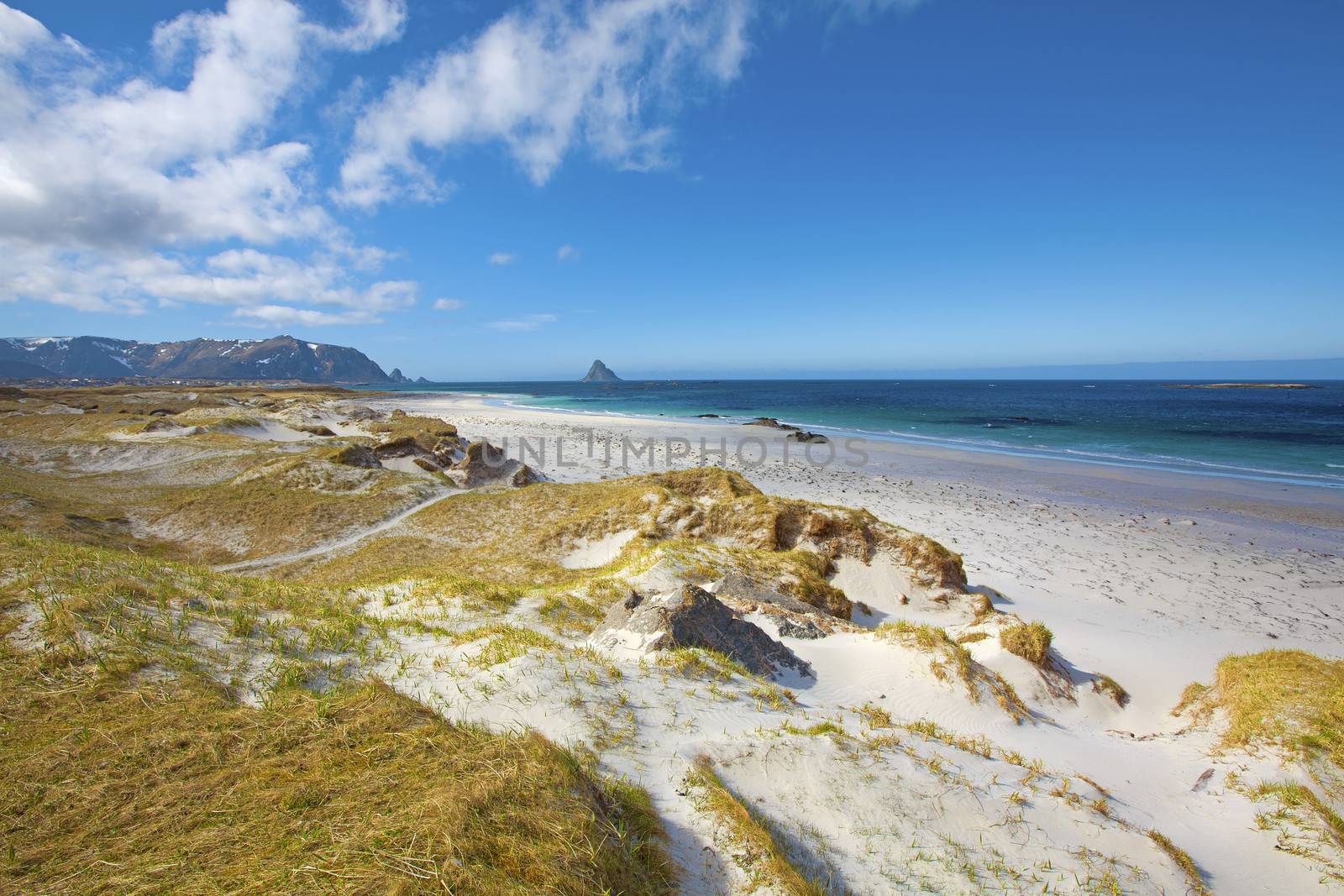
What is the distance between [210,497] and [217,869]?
23842mm

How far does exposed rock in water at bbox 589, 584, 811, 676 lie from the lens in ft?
25.9

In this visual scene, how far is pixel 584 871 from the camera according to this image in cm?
304

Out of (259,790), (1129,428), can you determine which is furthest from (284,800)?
(1129,428)

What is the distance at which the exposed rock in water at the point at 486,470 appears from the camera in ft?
87.1

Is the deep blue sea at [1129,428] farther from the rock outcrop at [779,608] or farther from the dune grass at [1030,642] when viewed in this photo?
the rock outcrop at [779,608]

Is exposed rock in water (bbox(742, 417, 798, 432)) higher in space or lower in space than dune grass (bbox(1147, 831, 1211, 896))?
higher

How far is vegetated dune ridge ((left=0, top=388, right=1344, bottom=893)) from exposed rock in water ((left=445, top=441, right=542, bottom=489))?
15.5 metres

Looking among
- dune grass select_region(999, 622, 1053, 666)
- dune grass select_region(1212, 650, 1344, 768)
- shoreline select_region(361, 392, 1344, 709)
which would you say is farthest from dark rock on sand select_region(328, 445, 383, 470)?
dune grass select_region(1212, 650, 1344, 768)

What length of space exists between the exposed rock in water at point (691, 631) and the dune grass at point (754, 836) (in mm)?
2981

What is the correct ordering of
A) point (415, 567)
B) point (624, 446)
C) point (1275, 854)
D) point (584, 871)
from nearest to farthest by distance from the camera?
point (584, 871) → point (1275, 854) → point (415, 567) → point (624, 446)

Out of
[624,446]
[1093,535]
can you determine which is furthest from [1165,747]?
[624,446]

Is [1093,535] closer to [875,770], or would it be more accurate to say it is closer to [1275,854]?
[1275,854]

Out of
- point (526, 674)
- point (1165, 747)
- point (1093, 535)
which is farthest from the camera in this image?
point (1093, 535)

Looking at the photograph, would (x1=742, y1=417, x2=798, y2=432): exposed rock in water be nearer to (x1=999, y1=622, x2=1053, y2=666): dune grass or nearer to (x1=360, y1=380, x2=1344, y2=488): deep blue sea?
(x1=360, y1=380, x2=1344, y2=488): deep blue sea
